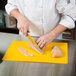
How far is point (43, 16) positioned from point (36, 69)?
412 millimetres

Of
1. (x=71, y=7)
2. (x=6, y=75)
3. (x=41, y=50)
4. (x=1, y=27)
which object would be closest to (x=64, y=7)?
(x=71, y=7)

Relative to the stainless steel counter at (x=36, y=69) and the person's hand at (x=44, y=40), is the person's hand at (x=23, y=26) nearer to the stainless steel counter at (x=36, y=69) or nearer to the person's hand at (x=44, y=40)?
the person's hand at (x=44, y=40)

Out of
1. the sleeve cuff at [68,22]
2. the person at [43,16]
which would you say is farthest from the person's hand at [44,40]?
the sleeve cuff at [68,22]

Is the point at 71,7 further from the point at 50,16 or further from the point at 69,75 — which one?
the point at 69,75

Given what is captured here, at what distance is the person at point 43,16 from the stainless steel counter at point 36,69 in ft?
0.52

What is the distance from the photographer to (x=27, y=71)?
29.1 inches

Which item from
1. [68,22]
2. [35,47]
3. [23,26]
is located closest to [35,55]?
[35,47]

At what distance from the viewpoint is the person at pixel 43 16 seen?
927 millimetres

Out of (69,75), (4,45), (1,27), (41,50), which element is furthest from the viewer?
(1,27)

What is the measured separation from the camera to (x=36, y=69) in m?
0.75

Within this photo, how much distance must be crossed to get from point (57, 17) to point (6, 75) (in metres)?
0.55

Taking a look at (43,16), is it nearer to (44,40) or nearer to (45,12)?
(45,12)

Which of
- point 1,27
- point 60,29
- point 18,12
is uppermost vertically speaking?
A: point 18,12

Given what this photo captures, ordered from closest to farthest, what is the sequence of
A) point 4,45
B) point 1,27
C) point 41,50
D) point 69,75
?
1. point 69,75
2. point 41,50
3. point 4,45
4. point 1,27
